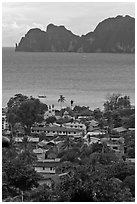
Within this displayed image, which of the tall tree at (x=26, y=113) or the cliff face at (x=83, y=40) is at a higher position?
the cliff face at (x=83, y=40)

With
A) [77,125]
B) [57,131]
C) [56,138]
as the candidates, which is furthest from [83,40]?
[56,138]

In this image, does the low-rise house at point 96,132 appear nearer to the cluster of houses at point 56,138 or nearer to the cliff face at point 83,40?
the cluster of houses at point 56,138

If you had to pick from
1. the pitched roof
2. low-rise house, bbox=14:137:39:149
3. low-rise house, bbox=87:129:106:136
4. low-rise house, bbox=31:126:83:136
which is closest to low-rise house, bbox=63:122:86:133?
low-rise house, bbox=31:126:83:136

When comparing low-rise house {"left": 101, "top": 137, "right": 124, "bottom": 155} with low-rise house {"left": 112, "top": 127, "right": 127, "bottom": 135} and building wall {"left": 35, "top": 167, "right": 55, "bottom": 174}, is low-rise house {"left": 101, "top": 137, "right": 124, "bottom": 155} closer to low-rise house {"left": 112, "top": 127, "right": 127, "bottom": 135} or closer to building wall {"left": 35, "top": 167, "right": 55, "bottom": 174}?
low-rise house {"left": 112, "top": 127, "right": 127, "bottom": 135}

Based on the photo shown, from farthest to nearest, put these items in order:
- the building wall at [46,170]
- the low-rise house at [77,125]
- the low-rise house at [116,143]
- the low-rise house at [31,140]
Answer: the low-rise house at [77,125] < the low-rise house at [31,140] < the low-rise house at [116,143] < the building wall at [46,170]

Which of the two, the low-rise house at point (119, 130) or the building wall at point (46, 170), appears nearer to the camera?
the building wall at point (46, 170)

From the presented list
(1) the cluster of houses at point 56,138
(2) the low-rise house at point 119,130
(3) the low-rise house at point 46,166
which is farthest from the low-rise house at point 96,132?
(3) the low-rise house at point 46,166

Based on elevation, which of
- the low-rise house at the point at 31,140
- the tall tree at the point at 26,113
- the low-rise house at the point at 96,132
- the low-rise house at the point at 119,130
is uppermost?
the tall tree at the point at 26,113
